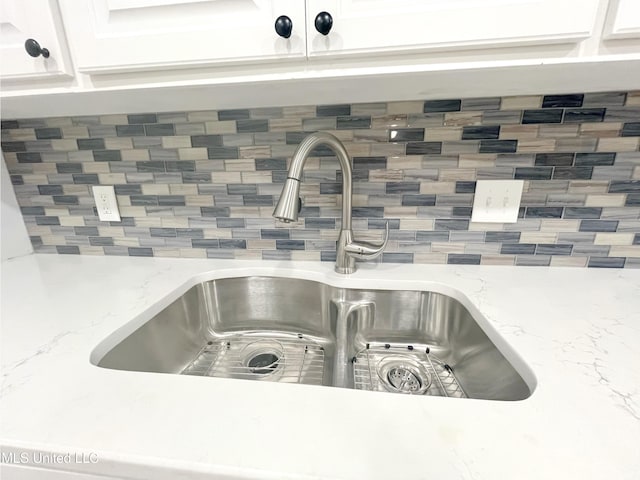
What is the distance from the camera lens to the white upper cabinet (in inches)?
16.9

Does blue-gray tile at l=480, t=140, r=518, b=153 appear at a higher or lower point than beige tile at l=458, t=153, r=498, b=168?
higher

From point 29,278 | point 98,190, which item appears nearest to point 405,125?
point 98,190

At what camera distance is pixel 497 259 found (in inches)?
33.9

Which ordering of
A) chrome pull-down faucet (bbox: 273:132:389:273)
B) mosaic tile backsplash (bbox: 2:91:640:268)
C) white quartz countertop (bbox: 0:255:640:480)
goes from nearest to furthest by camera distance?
white quartz countertop (bbox: 0:255:640:480) < chrome pull-down faucet (bbox: 273:132:389:273) < mosaic tile backsplash (bbox: 2:91:640:268)

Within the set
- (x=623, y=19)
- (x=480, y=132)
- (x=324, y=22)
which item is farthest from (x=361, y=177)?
(x=623, y=19)

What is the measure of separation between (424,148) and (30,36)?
860 mm

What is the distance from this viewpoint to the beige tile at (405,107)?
0.76 meters

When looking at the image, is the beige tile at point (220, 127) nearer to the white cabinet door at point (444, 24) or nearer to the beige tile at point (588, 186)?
the white cabinet door at point (444, 24)

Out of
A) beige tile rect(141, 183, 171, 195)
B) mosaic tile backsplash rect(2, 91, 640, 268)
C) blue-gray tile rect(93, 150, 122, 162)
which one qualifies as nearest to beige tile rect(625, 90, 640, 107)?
mosaic tile backsplash rect(2, 91, 640, 268)

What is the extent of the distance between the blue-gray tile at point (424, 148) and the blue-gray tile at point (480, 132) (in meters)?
0.07

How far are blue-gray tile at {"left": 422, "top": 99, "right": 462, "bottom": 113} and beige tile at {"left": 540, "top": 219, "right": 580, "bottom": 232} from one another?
0.39 m

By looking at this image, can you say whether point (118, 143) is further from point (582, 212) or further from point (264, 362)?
point (582, 212)

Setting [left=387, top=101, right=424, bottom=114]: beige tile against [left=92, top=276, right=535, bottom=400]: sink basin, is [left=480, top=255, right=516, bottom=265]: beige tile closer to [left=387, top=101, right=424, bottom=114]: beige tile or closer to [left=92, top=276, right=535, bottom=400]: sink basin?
[left=92, top=276, right=535, bottom=400]: sink basin

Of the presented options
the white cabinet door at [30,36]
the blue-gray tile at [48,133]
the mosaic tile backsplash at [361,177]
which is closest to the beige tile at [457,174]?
the mosaic tile backsplash at [361,177]
